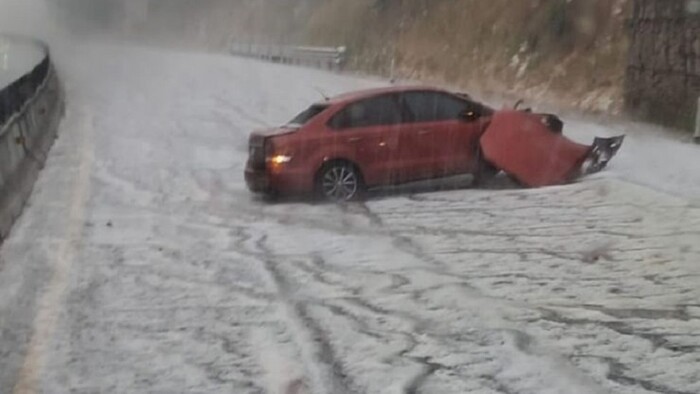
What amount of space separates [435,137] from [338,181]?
1.47 m

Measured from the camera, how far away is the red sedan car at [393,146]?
1711 cm

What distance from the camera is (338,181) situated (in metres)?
17.2

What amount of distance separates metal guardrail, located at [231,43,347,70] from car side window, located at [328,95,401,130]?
35.2 m

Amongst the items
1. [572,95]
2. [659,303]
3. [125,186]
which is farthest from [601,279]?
[572,95]

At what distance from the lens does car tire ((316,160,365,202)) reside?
1719cm

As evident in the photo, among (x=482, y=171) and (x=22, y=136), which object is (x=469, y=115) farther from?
(x=22, y=136)

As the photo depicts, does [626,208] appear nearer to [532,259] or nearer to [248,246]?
[532,259]

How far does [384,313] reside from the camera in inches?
406

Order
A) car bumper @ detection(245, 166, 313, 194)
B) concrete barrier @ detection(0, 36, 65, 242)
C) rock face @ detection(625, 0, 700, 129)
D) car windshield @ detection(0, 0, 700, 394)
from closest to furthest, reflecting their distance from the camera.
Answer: car windshield @ detection(0, 0, 700, 394), concrete barrier @ detection(0, 36, 65, 242), car bumper @ detection(245, 166, 313, 194), rock face @ detection(625, 0, 700, 129)

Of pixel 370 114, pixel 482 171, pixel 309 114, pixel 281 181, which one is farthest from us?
pixel 482 171

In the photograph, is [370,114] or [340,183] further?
[370,114]

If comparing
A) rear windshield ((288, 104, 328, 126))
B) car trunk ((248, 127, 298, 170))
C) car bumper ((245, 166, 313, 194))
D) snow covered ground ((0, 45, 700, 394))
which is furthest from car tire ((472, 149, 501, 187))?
car trunk ((248, 127, 298, 170))

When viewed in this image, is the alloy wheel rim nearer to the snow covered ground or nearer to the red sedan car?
the red sedan car

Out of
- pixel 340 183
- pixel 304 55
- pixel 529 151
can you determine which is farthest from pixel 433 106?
pixel 304 55
